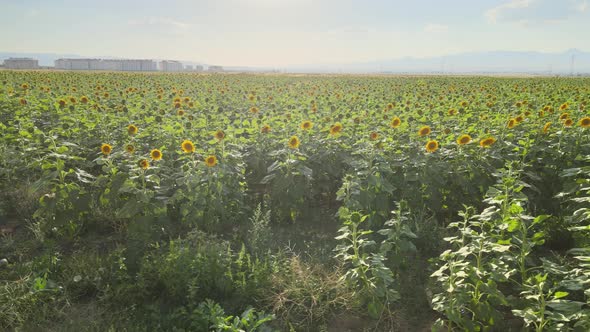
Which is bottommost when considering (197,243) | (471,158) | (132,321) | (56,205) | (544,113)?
(132,321)

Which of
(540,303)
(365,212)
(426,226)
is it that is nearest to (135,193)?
(365,212)

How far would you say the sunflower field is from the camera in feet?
9.38

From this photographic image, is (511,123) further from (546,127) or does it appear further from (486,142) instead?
(486,142)

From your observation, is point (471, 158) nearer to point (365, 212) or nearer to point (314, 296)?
point (365, 212)

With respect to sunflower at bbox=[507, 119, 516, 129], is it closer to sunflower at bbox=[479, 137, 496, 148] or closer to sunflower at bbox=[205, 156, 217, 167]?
sunflower at bbox=[479, 137, 496, 148]

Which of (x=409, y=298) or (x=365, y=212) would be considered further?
(x=365, y=212)

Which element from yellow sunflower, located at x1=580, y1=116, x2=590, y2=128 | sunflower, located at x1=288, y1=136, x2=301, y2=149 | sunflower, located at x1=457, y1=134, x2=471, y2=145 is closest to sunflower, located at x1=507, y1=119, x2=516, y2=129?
yellow sunflower, located at x1=580, y1=116, x2=590, y2=128

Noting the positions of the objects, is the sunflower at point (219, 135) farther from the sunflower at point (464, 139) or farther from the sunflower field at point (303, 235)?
the sunflower at point (464, 139)

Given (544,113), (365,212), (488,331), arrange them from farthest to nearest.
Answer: (544,113)
(365,212)
(488,331)

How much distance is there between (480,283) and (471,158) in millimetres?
2563

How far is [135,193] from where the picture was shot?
3.79 meters

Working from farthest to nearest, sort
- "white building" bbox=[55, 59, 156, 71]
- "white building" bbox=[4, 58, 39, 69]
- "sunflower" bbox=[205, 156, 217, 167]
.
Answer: "white building" bbox=[55, 59, 156, 71], "white building" bbox=[4, 58, 39, 69], "sunflower" bbox=[205, 156, 217, 167]

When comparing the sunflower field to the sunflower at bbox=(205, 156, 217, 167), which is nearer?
the sunflower field

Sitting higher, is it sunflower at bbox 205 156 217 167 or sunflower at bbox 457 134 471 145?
sunflower at bbox 457 134 471 145
